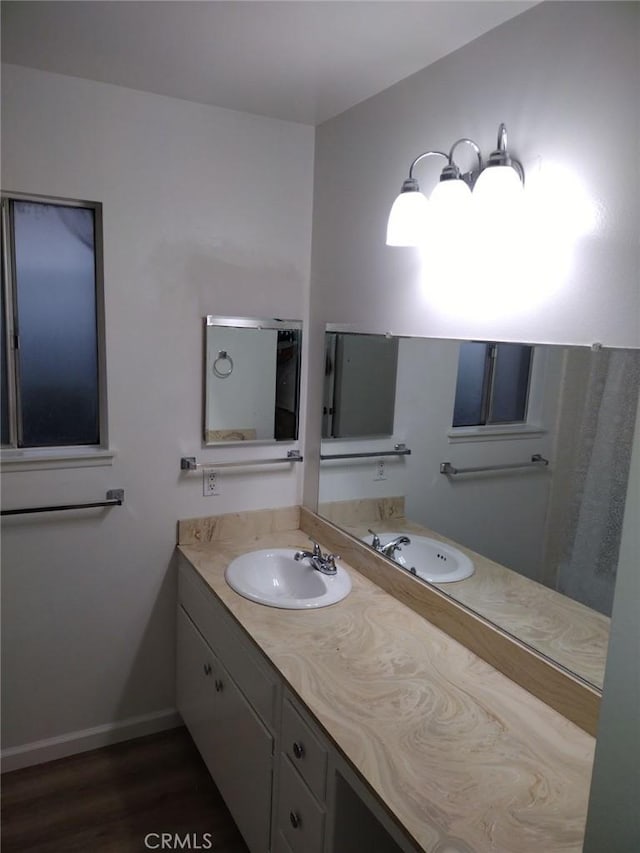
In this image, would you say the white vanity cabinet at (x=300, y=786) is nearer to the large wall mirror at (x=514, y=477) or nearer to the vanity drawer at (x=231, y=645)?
the vanity drawer at (x=231, y=645)

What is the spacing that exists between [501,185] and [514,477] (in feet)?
2.42

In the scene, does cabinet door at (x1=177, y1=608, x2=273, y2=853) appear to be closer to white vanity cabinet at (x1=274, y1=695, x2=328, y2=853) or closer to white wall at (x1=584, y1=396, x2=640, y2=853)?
white vanity cabinet at (x1=274, y1=695, x2=328, y2=853)

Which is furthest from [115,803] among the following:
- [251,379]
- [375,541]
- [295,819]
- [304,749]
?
[251,379]

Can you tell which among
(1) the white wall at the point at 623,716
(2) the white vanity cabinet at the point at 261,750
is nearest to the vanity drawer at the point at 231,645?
(2) the white vanity cabinet at the point at 261,750

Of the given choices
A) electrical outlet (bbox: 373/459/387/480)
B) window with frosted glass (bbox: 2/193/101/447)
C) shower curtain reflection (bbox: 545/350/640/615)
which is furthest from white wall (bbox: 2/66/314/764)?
shower curtain reflection (bbox: 545/350/640/615)

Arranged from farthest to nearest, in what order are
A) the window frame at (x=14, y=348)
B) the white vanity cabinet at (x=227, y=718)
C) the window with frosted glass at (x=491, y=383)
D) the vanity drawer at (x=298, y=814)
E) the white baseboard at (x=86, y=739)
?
the white baseboard at (x=86, y=739), the window frame at (x=14, y=348), the white vanity cabinet at (x=227, y=718), the window with frosted glass at (x=491, y=383), the vanity drawer at (x=298, y=814)

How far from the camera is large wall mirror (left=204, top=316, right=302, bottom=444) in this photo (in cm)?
240

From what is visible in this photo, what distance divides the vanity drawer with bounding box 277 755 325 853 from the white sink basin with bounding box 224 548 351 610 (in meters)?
0.49

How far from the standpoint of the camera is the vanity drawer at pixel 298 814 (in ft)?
4.77

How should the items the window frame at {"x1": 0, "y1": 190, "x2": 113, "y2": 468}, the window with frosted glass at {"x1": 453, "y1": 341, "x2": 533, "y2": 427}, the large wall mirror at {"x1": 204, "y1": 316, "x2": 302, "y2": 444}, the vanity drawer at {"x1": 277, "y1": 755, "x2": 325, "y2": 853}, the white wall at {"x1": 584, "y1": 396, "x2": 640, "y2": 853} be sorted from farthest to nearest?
the large wall mirror at {"x1": 204, "y1": 316, "x2": 302, "y2": 444} → the window frame at {"x1": 0, "y1": 190, "x2": 113, "y2": 468} → the window with frosted glass at {"x1": 453, "y1": 341, "x2": 533, "y2": 427} → the vanity drawer at {"x1": 277, "y1": 755, "x2": 325, "y2": 853} → the white wall at {"x1": 584, "y1": 396, "x2": 640, "y2": 853}

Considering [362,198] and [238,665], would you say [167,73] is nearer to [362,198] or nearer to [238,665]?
[362,198]

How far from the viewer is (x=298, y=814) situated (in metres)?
1.54

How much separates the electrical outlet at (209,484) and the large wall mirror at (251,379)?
0.43ft

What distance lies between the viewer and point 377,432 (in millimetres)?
2197
